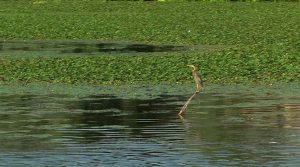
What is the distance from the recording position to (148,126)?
17.7 meters

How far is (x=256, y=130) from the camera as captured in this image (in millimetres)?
16922

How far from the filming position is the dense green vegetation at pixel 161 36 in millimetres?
24723

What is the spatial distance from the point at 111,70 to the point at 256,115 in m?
7.46

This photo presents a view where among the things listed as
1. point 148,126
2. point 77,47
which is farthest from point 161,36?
point 148,126

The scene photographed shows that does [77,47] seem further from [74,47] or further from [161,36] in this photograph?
[161,36]

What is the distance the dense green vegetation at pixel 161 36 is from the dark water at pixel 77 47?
3.37 ft

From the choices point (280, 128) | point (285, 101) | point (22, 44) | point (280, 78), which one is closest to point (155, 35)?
point (22, 44)

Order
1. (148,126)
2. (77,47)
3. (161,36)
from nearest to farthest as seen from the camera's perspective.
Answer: (148,126)
(77,47)
(161,36)

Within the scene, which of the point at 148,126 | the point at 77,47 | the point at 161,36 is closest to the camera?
the point at 148,126

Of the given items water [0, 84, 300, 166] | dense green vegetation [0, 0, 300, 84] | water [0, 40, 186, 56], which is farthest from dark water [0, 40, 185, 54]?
water [0, 84, 300, 166]

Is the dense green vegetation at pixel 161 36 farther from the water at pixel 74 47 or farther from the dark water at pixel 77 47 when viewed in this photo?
the dark water at pixel 77 47

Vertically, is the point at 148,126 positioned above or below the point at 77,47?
above

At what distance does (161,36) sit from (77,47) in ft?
10.1

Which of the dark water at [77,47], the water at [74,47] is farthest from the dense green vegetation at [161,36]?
the dark water at [77,47]
